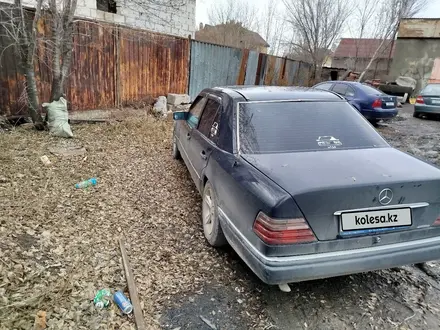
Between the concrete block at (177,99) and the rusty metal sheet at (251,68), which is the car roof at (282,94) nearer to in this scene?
the concrete block at (177,99)

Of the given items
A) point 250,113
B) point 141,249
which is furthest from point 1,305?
point 250,113

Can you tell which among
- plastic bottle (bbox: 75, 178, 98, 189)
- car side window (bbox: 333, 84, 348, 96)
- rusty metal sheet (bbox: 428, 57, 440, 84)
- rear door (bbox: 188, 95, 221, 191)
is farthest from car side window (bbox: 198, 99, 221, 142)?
rusty metal sheet (bbox: 428, 57, 440, 84)

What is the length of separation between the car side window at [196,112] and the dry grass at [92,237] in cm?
97

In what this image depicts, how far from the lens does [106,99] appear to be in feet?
25.8

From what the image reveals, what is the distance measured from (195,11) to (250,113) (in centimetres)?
1133

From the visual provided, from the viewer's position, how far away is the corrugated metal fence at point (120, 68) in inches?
242

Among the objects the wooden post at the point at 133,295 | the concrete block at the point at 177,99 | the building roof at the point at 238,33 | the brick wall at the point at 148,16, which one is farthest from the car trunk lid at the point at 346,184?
the building roof at the point at 238,33

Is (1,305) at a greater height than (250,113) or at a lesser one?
lesser

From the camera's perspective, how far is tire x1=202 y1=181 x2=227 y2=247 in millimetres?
2748

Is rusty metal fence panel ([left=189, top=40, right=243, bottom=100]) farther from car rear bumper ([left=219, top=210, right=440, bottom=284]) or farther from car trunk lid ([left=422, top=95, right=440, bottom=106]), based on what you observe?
car rear bumper ([left=219, top=210, right=440, bottom=284])

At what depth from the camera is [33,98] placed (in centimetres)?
571

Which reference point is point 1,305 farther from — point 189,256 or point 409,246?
point 409,246

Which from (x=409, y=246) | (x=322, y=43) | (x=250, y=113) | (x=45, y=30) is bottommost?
(x=409, y=246)

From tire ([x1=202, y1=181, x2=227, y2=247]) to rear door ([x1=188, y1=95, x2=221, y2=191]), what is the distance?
1.02 ft
